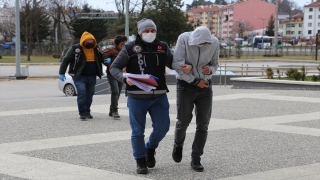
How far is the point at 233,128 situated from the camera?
33.7 feet

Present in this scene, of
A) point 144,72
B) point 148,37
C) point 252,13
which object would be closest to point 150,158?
point 144,72

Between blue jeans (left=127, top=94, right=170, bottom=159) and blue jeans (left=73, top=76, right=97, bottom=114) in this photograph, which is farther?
blue jeans (left=73, top=76, right=97, bottom=114)

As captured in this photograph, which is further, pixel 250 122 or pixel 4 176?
pixel 250 122

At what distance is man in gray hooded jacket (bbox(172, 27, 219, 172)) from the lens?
655 centimetres

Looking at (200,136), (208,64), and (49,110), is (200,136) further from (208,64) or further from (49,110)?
(49,110)

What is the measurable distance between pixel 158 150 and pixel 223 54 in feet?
178

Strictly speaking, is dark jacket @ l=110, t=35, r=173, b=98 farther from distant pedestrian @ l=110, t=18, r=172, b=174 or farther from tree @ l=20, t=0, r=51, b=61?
tree @ l=20, t=0, r=51, b=61

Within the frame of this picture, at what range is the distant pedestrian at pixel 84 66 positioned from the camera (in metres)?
11.0

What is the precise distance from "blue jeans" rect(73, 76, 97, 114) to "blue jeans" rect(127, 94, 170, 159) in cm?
456

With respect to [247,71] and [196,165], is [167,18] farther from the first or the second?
[196,165]

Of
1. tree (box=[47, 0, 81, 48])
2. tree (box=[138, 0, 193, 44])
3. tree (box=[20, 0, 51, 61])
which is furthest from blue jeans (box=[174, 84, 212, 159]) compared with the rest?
tree (box=[47, 0, 81, 48])

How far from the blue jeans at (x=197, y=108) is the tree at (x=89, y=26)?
6524 centimetres

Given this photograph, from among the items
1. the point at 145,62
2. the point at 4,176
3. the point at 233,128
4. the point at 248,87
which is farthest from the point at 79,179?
the point at 248,87

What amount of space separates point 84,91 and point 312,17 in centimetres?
14853
